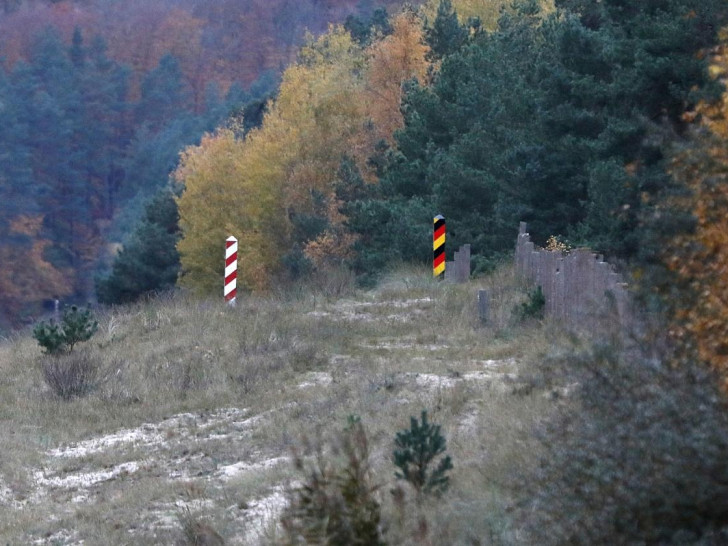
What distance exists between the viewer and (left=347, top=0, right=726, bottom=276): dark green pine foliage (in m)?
17.5

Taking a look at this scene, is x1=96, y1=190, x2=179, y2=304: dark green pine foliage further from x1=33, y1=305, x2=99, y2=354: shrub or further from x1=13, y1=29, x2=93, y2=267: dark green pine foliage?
x1=33, y1=305, x2=99, y2=354: shrub

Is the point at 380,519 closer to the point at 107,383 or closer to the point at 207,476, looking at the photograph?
the point at 207,476

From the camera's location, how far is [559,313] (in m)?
13.1

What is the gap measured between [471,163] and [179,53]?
73441mm

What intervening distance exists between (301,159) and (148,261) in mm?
8825

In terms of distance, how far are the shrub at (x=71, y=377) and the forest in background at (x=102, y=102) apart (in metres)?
60.6

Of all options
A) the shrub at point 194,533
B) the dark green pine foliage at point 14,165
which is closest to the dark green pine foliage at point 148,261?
the dark green pine foliage at point 14,165

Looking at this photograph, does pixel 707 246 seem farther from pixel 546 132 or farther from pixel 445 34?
pixel 445 34

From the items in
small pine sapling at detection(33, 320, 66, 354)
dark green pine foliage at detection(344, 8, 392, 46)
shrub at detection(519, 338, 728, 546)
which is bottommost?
small pine sapling at detection(33, 320, 66, 354)

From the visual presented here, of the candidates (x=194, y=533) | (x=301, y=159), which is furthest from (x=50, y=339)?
(x=301, y=159)

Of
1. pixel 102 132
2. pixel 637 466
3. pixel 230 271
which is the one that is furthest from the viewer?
pixel 102 132

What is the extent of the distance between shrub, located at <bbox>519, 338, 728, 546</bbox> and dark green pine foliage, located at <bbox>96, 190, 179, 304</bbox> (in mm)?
40031

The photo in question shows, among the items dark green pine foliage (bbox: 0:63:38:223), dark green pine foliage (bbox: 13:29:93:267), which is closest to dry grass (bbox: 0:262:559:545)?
dark green pine foliage (bbox: 0:63:38:223)

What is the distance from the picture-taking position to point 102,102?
90.4 meters
